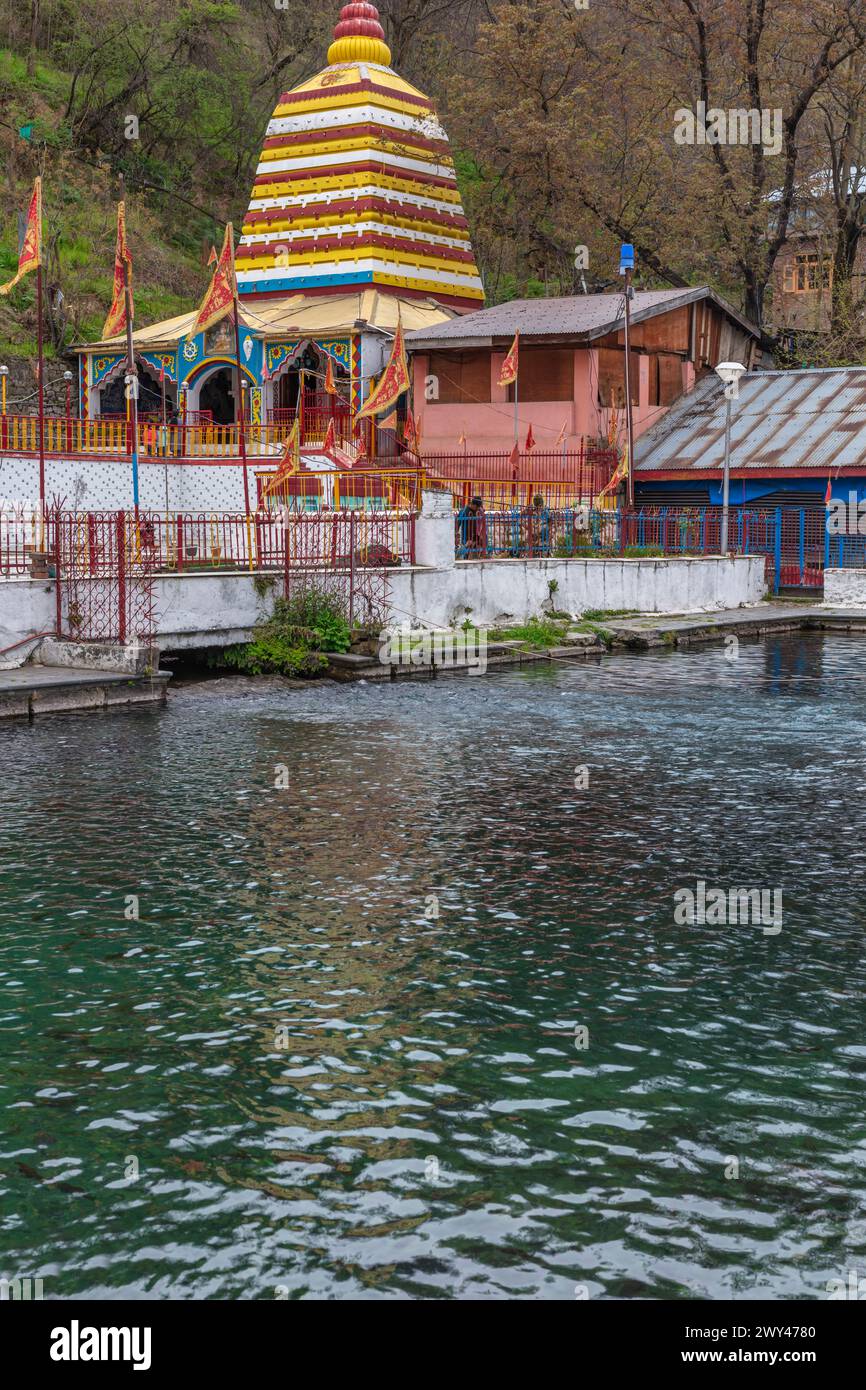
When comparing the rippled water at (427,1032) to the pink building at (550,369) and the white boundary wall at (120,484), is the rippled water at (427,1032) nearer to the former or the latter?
the white boundary wall at (120,484)

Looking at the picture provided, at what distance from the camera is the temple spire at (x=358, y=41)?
4666cm

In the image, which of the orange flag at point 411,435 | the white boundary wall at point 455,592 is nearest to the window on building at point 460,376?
the orange flag at point 411,435

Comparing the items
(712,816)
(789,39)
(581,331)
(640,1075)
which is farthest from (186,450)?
(640,1075)

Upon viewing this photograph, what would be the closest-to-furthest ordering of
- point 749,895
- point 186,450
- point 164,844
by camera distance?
point 749,895 < point 164,844 < point 186,450

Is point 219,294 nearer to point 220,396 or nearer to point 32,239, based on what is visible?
point 32,239

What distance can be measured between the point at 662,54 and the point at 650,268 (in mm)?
7048

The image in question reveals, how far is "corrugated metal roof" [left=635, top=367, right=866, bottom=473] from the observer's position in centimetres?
3703

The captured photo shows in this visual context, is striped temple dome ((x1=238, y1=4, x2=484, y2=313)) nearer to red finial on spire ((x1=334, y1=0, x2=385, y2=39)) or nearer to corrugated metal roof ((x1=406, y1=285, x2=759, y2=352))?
red finial on spire ((x1=334, y1=0, x2=385, y2=39))

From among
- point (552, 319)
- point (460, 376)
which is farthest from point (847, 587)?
point (460, 376)

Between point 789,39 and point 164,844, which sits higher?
point 789,39

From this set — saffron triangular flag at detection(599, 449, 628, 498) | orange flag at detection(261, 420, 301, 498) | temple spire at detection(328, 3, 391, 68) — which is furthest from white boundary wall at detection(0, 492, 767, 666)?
temple spire at detection(328, 3, 391, 68)

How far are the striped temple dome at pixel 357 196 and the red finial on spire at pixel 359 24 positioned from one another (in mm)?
107

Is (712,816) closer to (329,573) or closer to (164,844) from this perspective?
(164,844)

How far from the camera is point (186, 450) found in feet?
120
